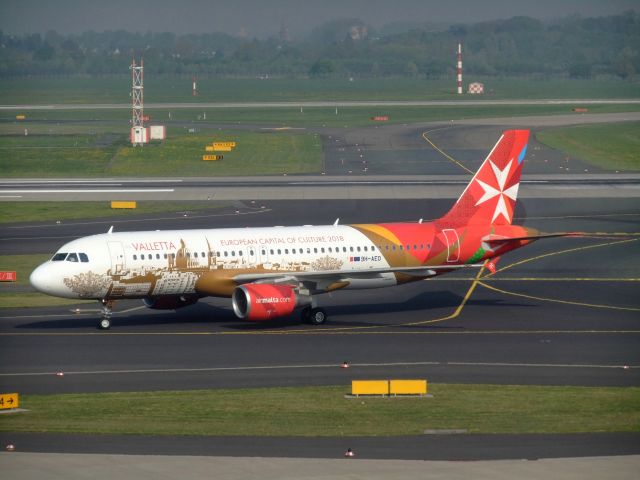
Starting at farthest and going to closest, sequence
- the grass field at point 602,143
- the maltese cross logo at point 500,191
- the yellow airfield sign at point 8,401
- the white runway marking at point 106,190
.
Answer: the grass field at point 602,143 → the white runway marking at point 106,190 → the maltese cross logo at point 500,191 → the yellow airfield sign at point 8,401

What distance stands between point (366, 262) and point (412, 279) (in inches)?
111

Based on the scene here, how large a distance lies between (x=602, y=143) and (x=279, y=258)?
102297mm

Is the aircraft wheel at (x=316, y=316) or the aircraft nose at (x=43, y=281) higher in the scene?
the aircraft nose at (x=43, y=281)

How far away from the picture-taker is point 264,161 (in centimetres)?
13838

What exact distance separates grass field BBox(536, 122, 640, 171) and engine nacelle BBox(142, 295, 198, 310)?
79.8 meters

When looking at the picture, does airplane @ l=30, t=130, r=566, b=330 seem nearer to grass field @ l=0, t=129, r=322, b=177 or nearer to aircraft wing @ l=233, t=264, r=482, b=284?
aircraft wing @ l=233, t=264, r=482, b=284

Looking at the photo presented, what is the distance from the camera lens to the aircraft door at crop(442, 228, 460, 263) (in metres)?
62.1

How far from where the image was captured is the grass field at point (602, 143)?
134875 mm

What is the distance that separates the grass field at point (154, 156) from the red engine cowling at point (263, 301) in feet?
235

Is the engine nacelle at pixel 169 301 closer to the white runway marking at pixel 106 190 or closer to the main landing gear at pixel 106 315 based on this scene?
the main landing gear at pixel 106 315

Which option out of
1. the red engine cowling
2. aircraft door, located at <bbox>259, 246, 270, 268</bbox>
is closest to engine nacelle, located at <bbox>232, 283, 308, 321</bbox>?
the red engine cowling

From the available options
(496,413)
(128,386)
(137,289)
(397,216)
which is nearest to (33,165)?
(397,216)

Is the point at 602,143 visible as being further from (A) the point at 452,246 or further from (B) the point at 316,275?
(B) the point at 316,275

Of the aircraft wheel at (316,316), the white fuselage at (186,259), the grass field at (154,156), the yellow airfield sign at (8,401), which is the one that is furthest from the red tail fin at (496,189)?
the grass field at (154,156)
